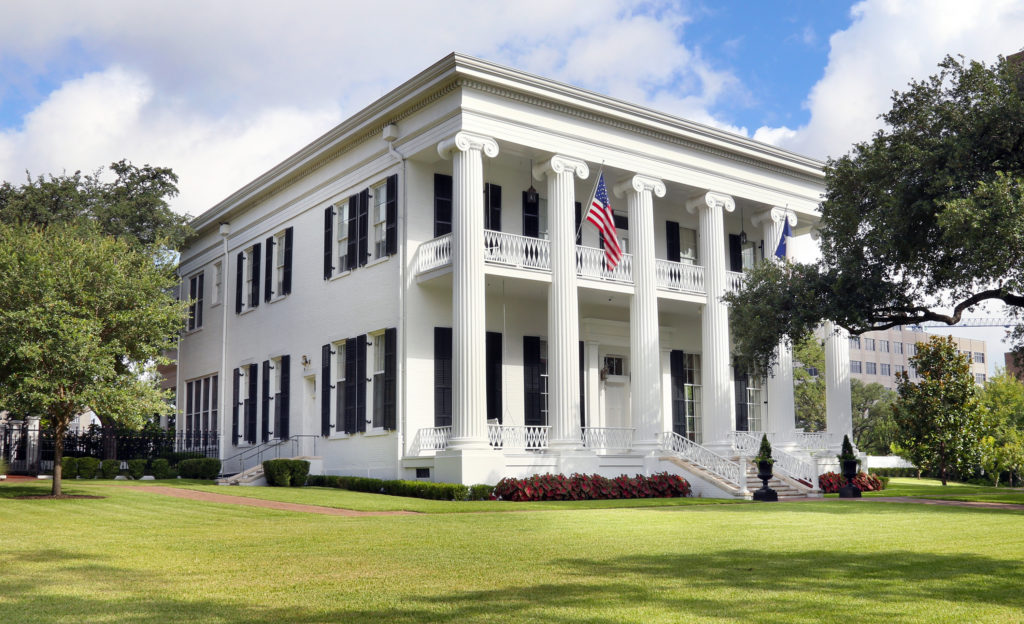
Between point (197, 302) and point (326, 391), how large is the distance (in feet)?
39.6

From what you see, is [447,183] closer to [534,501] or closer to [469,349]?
[469,349]

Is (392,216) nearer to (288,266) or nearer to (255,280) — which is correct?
(288,266)

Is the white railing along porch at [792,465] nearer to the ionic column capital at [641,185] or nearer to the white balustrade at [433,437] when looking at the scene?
the ionic column capital at [641,185]

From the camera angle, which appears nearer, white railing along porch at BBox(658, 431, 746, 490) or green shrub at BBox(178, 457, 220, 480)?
white railing along porch at BBox(658, 431, 746, 490)

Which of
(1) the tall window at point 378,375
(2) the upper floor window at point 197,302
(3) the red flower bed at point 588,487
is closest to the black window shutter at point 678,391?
(3) the red flower bed at point 588,487

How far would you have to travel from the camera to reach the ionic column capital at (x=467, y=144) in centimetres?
2209

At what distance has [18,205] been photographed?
29.8 metres

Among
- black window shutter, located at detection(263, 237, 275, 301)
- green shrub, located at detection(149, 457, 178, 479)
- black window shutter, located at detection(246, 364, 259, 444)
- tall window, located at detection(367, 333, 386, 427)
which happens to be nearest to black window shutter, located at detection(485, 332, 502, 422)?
tall window, located at detection(367, 333, 386, 427)

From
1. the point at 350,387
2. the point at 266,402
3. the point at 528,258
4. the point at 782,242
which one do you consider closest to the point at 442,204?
the point at 528,258

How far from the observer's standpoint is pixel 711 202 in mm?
26703

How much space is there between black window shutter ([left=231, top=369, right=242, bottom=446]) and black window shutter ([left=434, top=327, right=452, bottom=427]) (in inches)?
415

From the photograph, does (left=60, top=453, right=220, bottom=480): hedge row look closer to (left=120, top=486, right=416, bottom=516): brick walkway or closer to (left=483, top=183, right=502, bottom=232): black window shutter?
(left=120, top=486, right=416, bottom=516): brick walkway

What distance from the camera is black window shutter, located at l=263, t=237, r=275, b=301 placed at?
3044 centimetres

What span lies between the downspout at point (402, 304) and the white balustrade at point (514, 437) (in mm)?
2193
